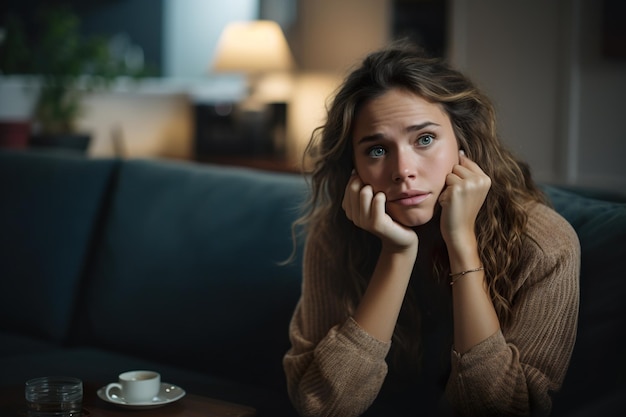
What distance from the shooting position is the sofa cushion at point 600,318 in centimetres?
158

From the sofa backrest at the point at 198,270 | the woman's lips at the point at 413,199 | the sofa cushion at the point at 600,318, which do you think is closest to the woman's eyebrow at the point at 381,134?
the woman's lips at the point at 413,199

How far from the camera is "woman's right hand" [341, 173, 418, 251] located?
158 cm

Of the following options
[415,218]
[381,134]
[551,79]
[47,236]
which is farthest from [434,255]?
[551,79]

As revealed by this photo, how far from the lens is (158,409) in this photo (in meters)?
1.56

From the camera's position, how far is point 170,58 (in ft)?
18.2

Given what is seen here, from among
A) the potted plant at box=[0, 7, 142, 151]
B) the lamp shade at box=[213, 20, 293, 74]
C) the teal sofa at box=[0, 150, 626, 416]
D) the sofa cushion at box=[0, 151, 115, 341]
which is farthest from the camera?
the lamp shade at box=[213, 20, 293, 74]

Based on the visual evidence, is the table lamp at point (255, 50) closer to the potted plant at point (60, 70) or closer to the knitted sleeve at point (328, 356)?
the potted plant at point (60, 70)

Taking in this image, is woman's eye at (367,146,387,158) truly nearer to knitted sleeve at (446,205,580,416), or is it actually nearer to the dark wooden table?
knitted sleeve at (446,205,580,416)

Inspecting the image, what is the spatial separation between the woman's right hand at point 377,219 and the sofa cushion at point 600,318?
33 cm

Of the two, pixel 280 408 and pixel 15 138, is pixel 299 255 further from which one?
pixel 15 138

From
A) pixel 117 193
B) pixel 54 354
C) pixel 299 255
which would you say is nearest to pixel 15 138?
pixel 117 193

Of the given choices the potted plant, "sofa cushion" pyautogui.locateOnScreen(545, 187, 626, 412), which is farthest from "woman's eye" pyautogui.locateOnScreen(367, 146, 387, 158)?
the potted plant

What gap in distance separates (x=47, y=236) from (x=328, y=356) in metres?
1.31

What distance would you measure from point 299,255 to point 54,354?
2.36 ft
